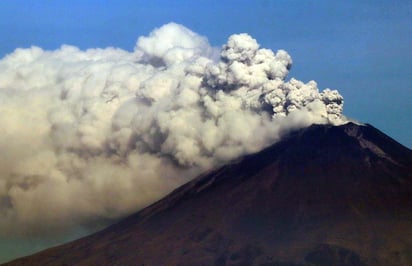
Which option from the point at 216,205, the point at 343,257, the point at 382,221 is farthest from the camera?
the point at 216,205

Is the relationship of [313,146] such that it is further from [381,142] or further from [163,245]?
[163,245]

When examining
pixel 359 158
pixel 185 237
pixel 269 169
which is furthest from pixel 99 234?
pixel 359 158

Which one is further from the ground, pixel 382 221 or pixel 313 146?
pixel 313 146

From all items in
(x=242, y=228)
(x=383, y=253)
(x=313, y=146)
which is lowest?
(x=383, y=253)

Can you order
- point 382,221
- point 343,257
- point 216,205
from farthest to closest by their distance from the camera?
point 216,205, point 382,221, point 343,257

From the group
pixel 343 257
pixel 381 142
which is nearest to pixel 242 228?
pixel 343 257

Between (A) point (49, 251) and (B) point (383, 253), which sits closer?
(B) point (383, 253)

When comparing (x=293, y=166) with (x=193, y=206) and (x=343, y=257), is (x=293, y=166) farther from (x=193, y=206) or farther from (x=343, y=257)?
(x=343, y=257)
